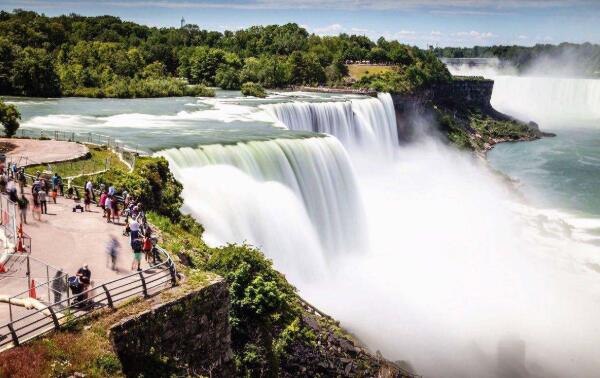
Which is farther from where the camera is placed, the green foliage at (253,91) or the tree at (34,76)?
the green foliage at (253,91)

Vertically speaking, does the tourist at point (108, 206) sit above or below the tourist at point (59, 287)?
above

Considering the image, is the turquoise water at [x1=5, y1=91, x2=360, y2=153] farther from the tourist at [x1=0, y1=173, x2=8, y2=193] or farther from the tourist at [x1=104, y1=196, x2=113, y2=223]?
the tourist at [x1=104, y1=196, x2=113, y2=223]

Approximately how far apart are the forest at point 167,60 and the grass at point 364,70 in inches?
71.6

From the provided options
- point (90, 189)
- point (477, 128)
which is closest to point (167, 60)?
point (477, 128)

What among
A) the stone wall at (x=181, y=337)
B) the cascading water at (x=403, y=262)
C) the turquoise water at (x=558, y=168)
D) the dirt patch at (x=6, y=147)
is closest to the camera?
the stone wall at (x=181, y=337)

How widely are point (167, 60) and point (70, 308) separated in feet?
297

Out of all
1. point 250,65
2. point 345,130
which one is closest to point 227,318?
point 345,130

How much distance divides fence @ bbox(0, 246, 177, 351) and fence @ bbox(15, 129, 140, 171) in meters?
15.9

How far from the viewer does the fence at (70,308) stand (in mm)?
12125

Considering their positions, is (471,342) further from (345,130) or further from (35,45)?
(35,45)

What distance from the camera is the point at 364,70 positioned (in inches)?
3991

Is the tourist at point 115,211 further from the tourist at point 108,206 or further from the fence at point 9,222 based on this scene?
the fence at point 9,222

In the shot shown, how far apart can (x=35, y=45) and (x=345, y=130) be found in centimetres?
6099

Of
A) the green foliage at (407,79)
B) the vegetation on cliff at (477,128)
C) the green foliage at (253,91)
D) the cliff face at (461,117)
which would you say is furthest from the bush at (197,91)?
the vegetation on cliff at (477,128)
